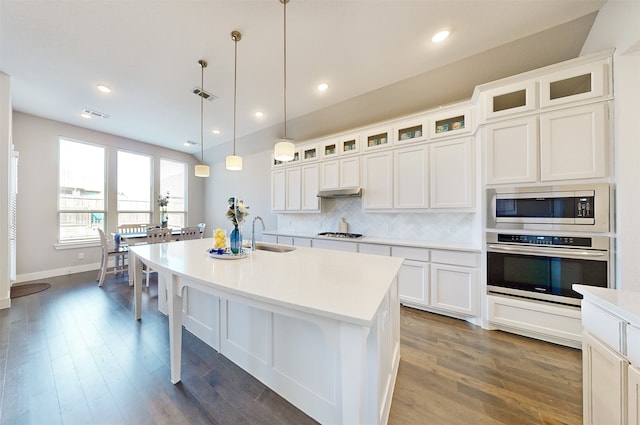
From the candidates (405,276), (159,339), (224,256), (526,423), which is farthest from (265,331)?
(405,276)

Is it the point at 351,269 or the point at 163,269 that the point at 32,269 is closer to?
the point at 163,269

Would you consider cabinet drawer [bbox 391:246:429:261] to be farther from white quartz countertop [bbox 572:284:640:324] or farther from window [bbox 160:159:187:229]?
window [bbox 160:159:187:229]

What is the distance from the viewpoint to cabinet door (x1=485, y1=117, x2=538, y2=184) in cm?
208

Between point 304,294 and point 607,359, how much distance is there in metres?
1.30

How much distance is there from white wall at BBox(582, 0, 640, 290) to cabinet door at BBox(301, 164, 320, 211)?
3.28 metres

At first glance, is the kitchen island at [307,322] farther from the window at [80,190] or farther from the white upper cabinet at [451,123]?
the window at [80,190]

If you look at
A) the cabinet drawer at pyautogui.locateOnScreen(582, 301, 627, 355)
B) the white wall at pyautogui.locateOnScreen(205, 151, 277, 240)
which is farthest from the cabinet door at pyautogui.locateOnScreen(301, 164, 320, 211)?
the cabinet drawer at pyautogui.locateOnScreen(582, 301, 627, 355)

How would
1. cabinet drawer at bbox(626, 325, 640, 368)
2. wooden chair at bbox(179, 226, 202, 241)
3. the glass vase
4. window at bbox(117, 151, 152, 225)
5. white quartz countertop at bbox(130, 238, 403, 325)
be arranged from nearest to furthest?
cabinet drawer at bbox(626, 325, 640, 368)
white quartz countertop at bbox(130, 238, 403, 325)
the glass vase
wooden chair at bbox(179, 226, 202, 241)
window at bbox(117, 151, 152, 225)

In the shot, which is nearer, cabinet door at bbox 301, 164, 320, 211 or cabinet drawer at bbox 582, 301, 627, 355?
cabinet drawer at bbox 582, 301, 627, 355

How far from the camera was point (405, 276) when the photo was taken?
9.21 feet

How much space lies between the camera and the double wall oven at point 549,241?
184cm

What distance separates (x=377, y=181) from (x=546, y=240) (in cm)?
191

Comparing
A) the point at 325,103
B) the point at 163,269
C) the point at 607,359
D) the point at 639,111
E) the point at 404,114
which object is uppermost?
the point at 325,103

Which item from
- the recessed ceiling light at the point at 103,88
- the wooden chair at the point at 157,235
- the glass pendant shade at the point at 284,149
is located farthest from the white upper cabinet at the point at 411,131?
the wooden chair at the point at 157,235
